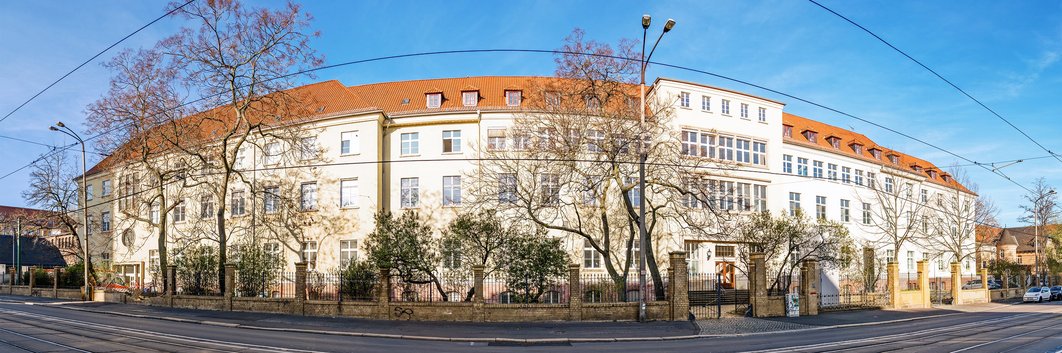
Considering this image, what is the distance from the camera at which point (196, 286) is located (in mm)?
32531

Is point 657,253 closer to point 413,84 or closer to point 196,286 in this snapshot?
point 413,84

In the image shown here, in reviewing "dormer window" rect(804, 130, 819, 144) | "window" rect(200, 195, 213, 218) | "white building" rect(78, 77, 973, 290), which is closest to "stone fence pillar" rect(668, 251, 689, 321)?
"white building" rect(78, 77, 973, 290)

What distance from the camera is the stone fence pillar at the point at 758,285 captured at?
2653cm

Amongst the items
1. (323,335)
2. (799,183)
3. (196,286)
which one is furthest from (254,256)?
(799,183)

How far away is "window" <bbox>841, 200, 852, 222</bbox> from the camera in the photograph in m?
49.8

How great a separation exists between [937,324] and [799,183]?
2168cm

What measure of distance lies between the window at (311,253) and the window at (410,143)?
292 inches

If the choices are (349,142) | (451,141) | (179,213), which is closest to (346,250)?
(349,142)

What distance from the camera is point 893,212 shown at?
168ft

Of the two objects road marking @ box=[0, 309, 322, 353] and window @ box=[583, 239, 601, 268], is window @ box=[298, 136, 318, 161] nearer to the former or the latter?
road marking @ box=[0, 309, 322, 353]

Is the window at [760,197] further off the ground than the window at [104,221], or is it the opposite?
the window at [760,197]

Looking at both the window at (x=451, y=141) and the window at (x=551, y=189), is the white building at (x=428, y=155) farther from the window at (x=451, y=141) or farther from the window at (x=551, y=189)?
the window at (x=551, y=189)

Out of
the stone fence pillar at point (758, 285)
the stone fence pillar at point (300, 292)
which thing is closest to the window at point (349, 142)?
the stone fence pillar at point (300, 292)

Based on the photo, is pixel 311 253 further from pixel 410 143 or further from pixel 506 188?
pixel 506 188
